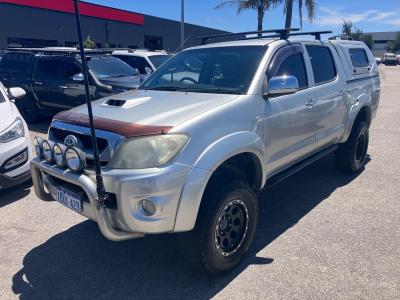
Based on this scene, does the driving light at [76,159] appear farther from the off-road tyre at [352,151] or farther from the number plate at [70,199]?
the off-road tyre at [352,151]

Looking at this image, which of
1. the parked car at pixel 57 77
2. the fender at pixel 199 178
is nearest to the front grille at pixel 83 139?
the fender at pixel 199 178

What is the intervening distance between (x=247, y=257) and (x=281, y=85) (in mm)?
1537

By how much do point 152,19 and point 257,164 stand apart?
3090cm

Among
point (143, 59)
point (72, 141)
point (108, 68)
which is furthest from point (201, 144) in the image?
point (143, 59)

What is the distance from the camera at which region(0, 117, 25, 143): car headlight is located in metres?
4.69

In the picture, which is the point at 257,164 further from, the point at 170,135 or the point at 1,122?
the point at 1,122

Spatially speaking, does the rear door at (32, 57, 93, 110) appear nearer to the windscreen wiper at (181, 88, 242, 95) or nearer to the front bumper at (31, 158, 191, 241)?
the windscreen wiper at (181, 88, 242, 95)

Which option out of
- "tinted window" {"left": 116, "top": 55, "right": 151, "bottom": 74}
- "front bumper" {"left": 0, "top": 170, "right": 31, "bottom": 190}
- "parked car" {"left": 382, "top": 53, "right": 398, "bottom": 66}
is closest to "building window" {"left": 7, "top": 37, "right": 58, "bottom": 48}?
"tinted window" {"left": 116, "top": 55, "right": 151, "bottom": 74}

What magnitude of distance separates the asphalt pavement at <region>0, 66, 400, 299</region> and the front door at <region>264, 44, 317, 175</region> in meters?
0.68

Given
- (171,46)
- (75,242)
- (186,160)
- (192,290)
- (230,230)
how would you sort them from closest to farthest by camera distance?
(186,160) → (192,290) → (230,230) → (75,242) → (171,46)

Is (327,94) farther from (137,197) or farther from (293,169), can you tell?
A: (137,197)

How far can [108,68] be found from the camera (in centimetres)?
920

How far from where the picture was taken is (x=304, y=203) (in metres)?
4.60

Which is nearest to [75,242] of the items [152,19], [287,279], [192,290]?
[192,290]
